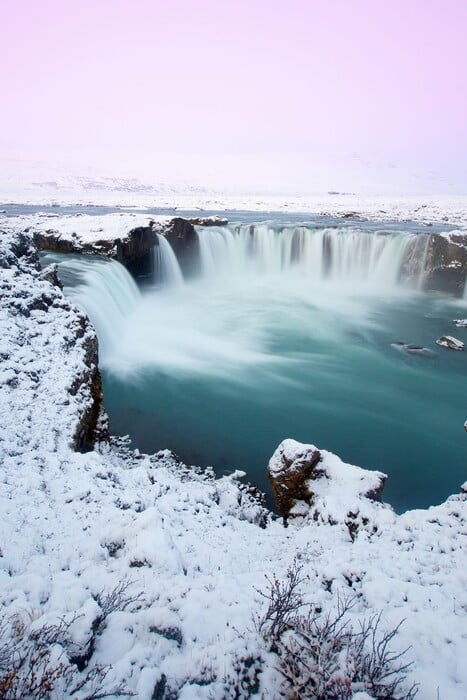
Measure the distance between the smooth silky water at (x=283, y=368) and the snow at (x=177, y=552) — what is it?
2.59 m

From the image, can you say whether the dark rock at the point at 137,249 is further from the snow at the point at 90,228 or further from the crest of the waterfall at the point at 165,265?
the crest of the waterfall at the point at 165,265

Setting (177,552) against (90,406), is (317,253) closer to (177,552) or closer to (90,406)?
(90,406)

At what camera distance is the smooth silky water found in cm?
1070

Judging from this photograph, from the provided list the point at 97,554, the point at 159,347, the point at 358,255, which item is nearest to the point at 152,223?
→ the point at 159,347

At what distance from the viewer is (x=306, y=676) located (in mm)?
3047

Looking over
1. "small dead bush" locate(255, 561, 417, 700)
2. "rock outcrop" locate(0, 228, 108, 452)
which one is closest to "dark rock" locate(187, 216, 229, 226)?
"rock outcrop" locate(0, 228, 108, 452)

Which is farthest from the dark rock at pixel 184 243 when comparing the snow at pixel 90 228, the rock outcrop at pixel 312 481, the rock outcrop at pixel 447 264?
the rock outcrop at pixel 312 481

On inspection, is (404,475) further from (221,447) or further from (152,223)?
(152,223)

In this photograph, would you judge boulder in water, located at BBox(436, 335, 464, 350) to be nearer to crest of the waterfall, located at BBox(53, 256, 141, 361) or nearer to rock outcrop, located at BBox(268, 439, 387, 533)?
rock outcrop, located at BBox(268, 439, 387, 533)

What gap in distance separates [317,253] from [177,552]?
2763 cm

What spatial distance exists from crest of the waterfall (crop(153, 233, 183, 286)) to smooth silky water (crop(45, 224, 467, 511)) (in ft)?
0.25

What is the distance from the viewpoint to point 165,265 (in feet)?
84.5

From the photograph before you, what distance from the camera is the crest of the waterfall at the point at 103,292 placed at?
1470 cm

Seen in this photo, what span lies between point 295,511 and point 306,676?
4952mm
